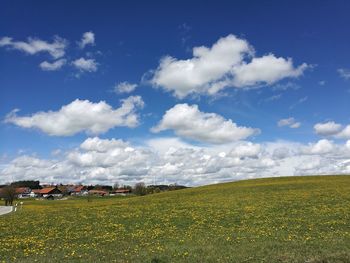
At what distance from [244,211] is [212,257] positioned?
2233 cm

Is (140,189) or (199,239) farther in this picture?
(140,189)

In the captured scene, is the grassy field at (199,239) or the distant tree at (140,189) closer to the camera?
the grassy field at (199,239)

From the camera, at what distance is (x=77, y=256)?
2086 centimetres

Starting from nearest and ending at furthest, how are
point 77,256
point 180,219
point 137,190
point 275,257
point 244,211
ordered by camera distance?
1. point 275,257
2. point 77,256
3. point 180,219
4. point 244,211
5. point 137,190

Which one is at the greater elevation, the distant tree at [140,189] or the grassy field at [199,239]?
the distant tree at [140,189]

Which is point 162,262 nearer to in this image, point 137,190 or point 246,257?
point 246,257

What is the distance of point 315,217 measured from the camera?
33.8 meters

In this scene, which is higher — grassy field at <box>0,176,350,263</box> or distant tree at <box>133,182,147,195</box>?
distant tree at <box>133,182,147,195</box>

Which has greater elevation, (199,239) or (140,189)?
(140,189)

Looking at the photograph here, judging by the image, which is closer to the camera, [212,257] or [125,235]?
[212,257]

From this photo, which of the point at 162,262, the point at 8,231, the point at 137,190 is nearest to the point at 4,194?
the point at 137,190

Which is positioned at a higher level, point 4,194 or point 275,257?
point 4,194

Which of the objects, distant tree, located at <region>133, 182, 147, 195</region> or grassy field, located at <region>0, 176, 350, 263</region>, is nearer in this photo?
grassy field, located at <region>0, 176, 350, 263</region>

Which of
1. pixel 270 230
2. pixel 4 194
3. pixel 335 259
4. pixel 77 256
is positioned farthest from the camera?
pixel 4 194
